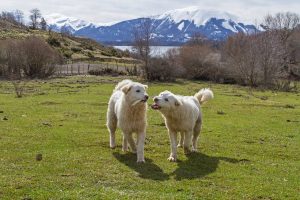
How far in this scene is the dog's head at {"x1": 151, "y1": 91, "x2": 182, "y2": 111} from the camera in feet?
50.6

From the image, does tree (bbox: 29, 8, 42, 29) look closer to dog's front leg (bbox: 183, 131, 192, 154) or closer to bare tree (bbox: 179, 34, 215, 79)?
bare tree (bbox: 179, 34, 215, 79)

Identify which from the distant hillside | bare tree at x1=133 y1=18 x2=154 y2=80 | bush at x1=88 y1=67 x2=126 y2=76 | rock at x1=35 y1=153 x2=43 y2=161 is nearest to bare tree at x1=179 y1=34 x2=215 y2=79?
bare tree at x1=133 y1=18 x2=154 y2=80

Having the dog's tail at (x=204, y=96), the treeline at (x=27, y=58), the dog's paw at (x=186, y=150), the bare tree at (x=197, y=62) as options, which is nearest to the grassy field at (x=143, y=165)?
the dog's paw at (x=186, y=150)

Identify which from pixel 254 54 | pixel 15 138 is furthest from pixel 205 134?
pixel 254 54

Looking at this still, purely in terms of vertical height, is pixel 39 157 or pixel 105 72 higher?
pixel 39 157

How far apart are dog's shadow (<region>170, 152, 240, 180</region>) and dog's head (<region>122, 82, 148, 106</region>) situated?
2.41 meters

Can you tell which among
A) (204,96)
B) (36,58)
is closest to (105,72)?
(36,58)

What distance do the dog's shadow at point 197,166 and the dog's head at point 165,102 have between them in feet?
6.03

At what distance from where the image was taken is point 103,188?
11844mm

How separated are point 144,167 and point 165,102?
2.38 m

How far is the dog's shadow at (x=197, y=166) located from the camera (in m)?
13.7

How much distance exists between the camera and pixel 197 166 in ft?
49.1

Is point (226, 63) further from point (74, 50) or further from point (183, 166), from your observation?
point (183, 166)

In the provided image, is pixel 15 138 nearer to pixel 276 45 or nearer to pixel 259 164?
pixel 259 164
